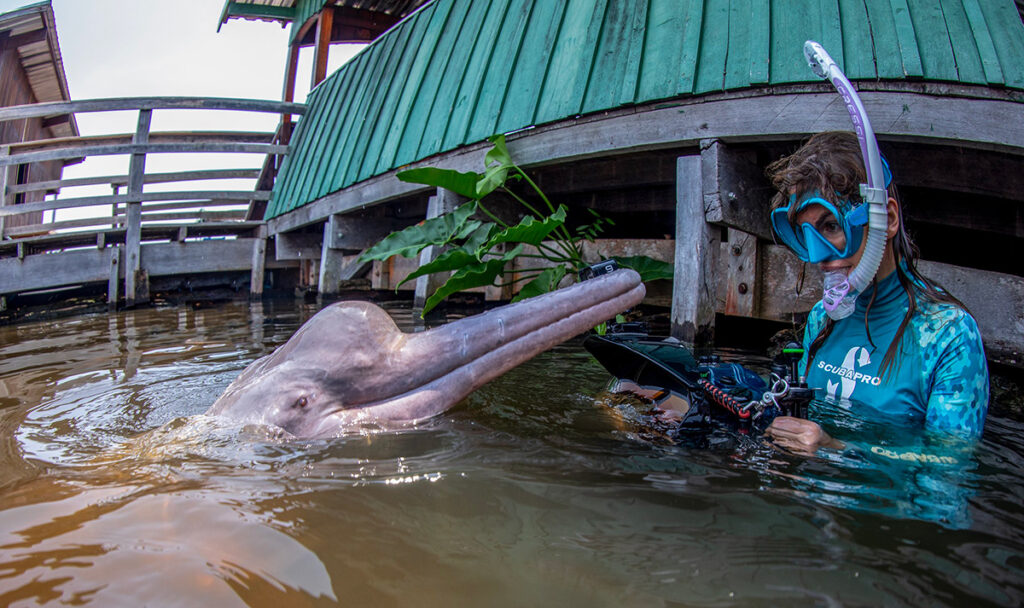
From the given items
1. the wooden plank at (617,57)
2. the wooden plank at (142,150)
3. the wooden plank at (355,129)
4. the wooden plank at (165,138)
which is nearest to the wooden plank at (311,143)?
the wooden plank at (355,129)

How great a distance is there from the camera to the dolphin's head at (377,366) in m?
2.66

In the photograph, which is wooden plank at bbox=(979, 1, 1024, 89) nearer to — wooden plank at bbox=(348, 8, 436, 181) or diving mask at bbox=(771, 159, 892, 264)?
diving mask at bbox=(771, 159, 892, 264)

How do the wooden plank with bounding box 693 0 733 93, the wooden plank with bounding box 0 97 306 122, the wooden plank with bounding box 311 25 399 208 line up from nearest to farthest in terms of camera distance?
the wooden plank with bounding box 693 0 733 93 < the wooden plank with bounding box 311 25 399 208 < the wooden plank with bounding box 0 97 306 122

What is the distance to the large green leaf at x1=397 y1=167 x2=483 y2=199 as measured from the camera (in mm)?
4965

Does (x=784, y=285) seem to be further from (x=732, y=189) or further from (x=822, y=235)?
(x=822, y=235)

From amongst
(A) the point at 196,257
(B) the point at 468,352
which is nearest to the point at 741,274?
(B) the point at 468,352

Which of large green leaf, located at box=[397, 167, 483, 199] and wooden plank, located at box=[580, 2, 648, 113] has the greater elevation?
wooden plank, located at box=[580, 2, 648, 113]

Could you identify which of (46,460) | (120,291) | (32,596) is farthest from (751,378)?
(120,291)

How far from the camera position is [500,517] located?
1777 mm

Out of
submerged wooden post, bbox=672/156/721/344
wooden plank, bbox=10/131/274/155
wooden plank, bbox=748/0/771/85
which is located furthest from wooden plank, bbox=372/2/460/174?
wooden plank, bbox=10/131/274/155

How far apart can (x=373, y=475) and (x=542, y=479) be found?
625 millimetres

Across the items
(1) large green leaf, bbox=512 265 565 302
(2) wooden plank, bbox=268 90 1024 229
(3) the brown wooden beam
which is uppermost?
(3) the brown wooden beam

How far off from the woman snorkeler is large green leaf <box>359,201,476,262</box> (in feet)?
9.87

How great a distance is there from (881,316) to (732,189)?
6.79 ft
